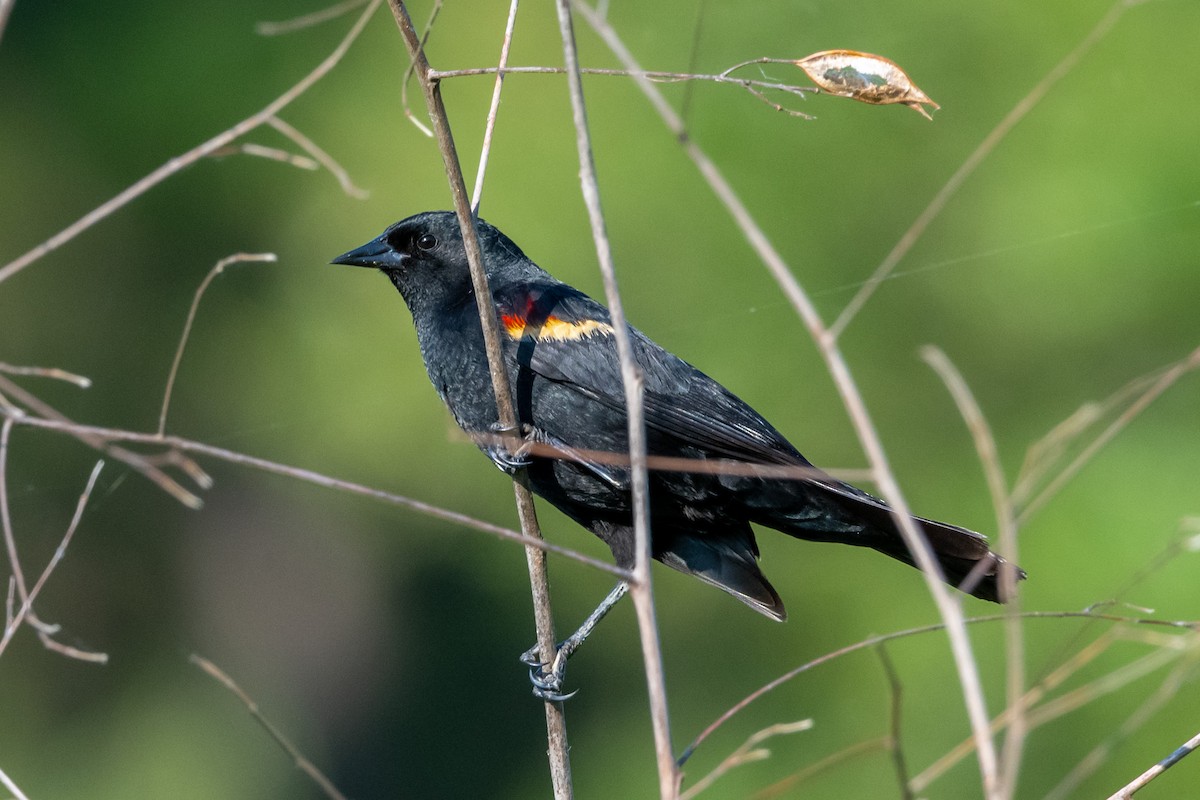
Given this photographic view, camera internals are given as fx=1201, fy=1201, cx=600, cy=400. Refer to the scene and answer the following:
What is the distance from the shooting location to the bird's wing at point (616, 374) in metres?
2.82

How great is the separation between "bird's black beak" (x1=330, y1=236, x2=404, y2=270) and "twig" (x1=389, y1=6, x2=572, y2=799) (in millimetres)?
958

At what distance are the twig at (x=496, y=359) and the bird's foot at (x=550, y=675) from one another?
51 mm

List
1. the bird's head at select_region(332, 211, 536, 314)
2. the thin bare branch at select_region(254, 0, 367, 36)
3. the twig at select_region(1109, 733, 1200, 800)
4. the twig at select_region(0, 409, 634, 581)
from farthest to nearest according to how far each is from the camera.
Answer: the bird's head at select_region(332, 211, 536, 314), the thin bare branch at select_region(254, 0, 367, 36), the twig at select_region(1109, 733, 1200, 800), the twig at select_region(0, 409, 634, 581)

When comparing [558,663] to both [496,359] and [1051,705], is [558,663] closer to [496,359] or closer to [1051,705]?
[496,359]

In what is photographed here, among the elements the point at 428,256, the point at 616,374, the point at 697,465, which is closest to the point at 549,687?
the point at 616,374

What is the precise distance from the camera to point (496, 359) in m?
2.16

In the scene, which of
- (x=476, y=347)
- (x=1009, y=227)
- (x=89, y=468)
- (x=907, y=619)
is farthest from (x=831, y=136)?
(x=89, y=468)

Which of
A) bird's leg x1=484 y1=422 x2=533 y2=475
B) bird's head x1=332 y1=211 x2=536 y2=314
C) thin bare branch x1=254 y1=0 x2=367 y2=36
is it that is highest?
thin bare branch x1=254 y1=0 x2=367 y2=36

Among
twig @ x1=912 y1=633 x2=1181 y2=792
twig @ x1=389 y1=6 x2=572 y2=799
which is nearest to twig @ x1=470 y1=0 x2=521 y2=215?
twig @ x1=389 y1=6 x2=572 y2=799

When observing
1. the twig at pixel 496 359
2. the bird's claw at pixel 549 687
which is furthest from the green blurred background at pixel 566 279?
the twig at pixel 496 359

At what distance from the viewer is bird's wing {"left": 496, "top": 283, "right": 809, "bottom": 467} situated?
2.82m

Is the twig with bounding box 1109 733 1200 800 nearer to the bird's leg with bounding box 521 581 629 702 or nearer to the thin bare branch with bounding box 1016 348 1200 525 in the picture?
the thin bare branch with bounding box 1016 348 1200 525

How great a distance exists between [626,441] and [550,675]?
2.18 ft

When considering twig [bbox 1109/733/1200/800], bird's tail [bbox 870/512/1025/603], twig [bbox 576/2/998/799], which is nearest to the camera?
twig [bbox 576/2/998/799]
